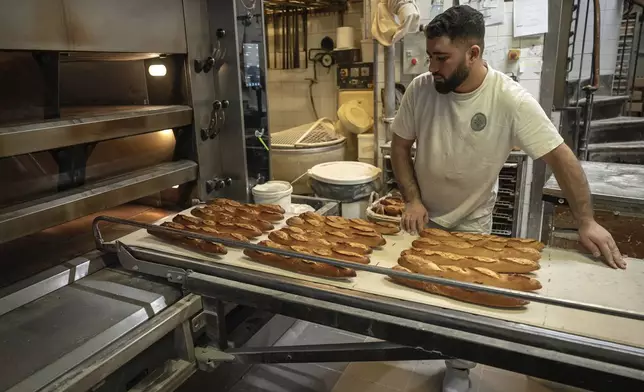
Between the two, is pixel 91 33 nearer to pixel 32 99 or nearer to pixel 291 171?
pixel 32 99

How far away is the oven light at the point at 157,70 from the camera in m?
2.20

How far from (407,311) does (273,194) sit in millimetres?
1364

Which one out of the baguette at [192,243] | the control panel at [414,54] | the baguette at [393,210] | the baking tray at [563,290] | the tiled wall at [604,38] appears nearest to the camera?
the baking tray at [563,290]

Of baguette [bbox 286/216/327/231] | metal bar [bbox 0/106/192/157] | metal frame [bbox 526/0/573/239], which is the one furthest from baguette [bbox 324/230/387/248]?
metal frame [bbox 526/0/573/239]

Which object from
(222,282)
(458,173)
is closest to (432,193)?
(458,173)

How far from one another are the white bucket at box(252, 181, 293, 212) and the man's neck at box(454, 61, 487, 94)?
3.63ft

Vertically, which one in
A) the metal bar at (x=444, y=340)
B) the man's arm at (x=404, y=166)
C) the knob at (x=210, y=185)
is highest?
the man's arm at (x=404, y=166)

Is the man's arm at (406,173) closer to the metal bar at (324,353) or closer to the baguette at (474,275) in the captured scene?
the baguette at (474,275)

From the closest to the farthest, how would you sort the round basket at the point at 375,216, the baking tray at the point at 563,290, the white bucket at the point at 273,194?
the baking tray at the point at 563,290, the white bucket at the point at 273,194, the round basket at the point at 375,216

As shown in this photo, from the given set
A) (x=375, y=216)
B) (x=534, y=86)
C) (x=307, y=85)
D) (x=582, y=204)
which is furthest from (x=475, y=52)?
(x=307, y=85)

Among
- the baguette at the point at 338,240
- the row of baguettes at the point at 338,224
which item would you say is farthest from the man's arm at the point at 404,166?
the baguette at the point at 338,240

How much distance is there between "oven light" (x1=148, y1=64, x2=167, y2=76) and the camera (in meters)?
2.20

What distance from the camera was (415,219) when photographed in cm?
197

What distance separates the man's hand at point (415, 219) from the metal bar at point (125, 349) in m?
0.95
